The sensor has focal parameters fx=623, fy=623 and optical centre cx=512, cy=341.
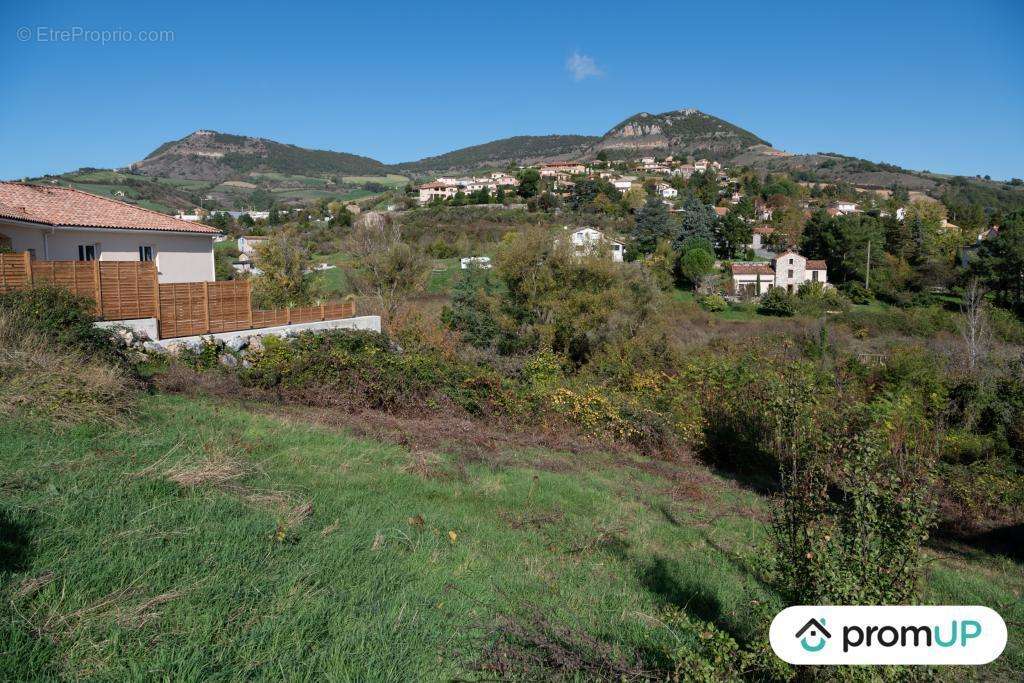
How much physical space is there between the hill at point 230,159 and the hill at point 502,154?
2843 centimetres

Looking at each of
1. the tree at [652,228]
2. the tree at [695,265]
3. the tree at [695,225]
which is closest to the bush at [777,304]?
the tree at [695,265]

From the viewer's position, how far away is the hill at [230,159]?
123 metres

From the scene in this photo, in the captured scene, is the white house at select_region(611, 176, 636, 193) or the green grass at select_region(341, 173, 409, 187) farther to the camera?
the green grass at select_region(341, 173, 409, 187)

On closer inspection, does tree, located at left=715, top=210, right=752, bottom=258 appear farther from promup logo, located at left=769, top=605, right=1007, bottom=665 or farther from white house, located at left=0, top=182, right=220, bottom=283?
promup logo, located at left=769, top=605, right=1007, bottom=665

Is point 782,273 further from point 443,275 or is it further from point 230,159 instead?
point 230,159

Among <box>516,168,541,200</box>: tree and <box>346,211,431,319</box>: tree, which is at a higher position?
<box>516,168,541,200</box>: tree

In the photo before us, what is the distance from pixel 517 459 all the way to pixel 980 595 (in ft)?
19.5

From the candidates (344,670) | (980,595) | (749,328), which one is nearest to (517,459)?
(980,595)

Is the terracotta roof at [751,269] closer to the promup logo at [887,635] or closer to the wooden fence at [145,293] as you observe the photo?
the wooden fence at [145,293]

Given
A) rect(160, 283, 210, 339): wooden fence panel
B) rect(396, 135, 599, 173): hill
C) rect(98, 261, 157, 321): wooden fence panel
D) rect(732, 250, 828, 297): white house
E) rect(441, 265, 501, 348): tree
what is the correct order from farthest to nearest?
rect(396, 135, 599, 173): hill → rect(732, 250, 828, 297): white house → rect(441, 265, 501, 348): tree → rect(160, 283, 210, 339): wooden fence panel → rect(98, 261, 157, 321): wooden fence panel

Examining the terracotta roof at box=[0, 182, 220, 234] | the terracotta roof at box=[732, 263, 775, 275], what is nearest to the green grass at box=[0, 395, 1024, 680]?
the terracotta roof at box=[0, 182, 220, 234]

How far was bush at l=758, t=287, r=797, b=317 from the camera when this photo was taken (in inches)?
1897

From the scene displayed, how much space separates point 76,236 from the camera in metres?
21.5

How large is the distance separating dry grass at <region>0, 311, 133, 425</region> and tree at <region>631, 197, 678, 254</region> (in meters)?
58.5
